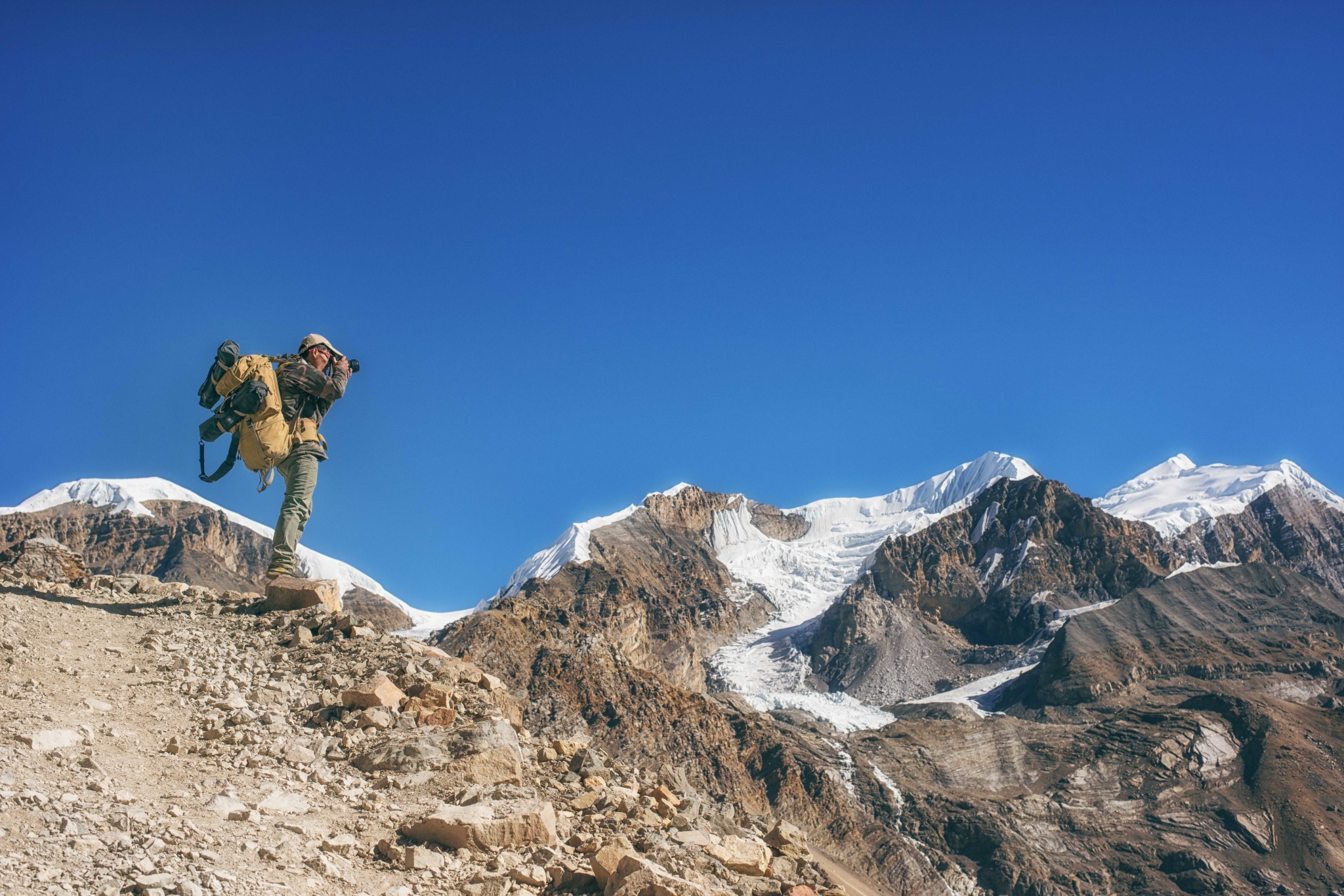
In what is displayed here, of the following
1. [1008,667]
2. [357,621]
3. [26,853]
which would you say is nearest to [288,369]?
[357,621]

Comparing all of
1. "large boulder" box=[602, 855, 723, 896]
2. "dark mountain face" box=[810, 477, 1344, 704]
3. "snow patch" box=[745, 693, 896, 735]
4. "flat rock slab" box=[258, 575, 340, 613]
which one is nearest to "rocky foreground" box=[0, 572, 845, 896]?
"large boulder" box=[602, 855, 723, 896]

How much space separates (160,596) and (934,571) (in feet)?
531

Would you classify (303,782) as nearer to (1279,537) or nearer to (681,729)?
(681,729)

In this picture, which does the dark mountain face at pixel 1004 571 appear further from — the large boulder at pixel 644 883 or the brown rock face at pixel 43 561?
the large boulder at pixel 644 883

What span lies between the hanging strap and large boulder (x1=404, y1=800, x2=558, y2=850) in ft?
19.1

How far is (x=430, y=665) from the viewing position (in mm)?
9867

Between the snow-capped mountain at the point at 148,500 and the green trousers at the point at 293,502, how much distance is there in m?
123

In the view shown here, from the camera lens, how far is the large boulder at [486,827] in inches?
245

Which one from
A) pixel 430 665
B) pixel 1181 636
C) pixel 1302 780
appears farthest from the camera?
pixel 1181 636

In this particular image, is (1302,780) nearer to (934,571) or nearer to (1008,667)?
(1008,667)

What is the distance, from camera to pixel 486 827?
6.28 metres

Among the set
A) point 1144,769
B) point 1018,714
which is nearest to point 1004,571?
point 1018,714

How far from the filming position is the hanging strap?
10977mm

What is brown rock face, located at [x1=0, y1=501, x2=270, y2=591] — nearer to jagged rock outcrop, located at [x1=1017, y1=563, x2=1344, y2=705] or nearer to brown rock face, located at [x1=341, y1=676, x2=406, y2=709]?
jagged rock outcrop, located at [x1=1017, y1=563, x2=1344, y2=705]
